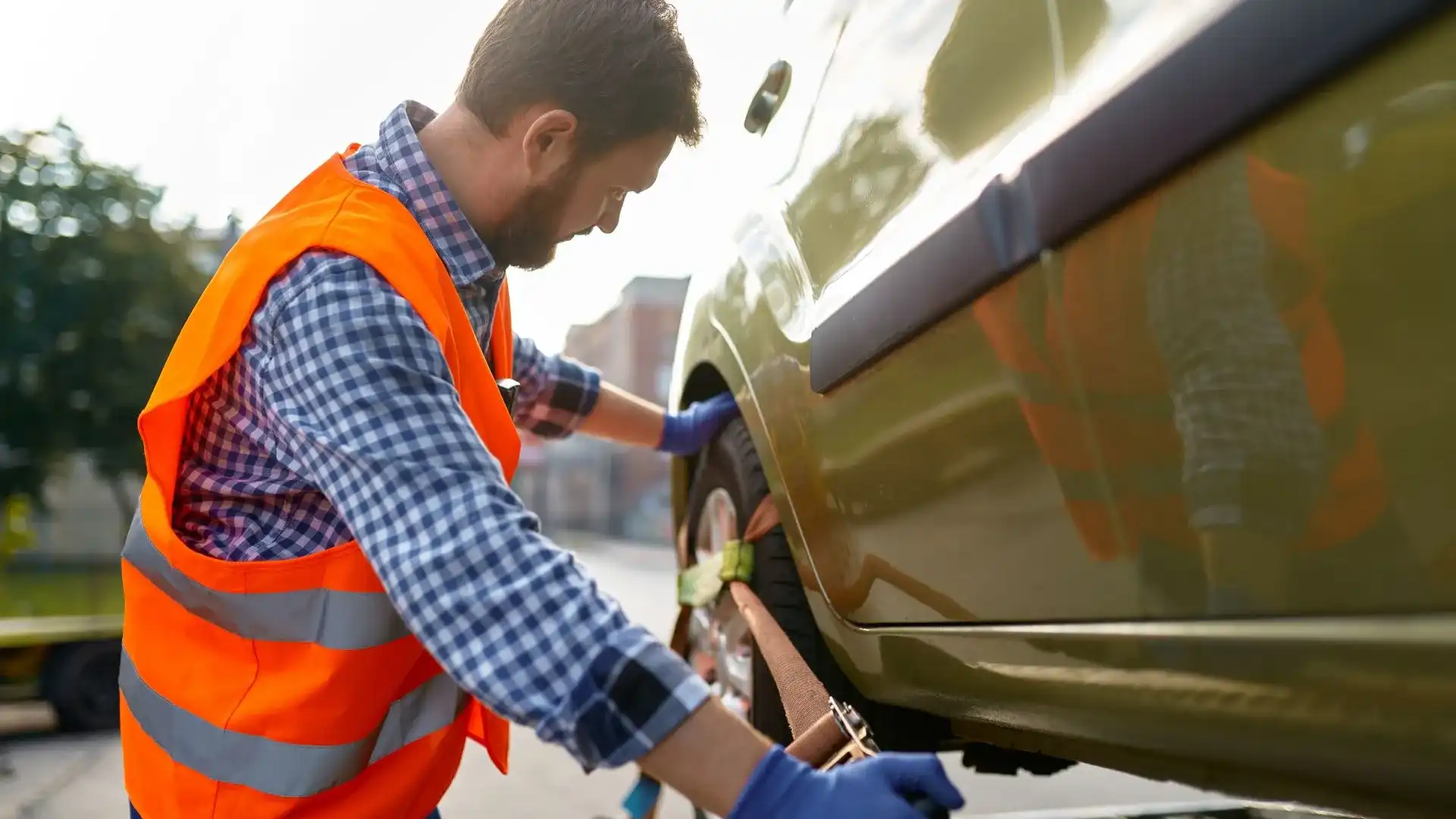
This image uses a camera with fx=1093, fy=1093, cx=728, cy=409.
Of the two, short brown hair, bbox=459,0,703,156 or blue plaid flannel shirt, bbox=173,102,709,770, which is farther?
short brown hair, bbox=459,0,703,156

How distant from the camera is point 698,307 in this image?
2260 millimetres

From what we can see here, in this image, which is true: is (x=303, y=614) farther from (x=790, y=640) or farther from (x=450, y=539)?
→ (x=790, y=640)

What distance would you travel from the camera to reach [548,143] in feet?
4.81

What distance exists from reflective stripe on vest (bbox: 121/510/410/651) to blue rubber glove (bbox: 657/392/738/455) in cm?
107

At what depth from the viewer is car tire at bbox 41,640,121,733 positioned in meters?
5.85

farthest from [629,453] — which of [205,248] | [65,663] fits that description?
[65,663]

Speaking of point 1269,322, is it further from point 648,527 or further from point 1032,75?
point 648,527

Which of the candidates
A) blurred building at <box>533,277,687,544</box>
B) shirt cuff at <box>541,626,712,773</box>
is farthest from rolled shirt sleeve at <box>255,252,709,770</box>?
blurred building at <box>533,277,687,544</box>

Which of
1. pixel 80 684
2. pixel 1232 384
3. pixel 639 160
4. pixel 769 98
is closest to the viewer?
pixel 1232 384

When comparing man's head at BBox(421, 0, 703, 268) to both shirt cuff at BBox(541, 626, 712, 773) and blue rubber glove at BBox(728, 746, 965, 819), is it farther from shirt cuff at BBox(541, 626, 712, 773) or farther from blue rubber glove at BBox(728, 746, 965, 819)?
blue rubber glove at BBox(728, 746, 965, 819)

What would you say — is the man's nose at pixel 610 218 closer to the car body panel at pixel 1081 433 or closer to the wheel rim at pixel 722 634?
the car body panel at pixel 1081 433

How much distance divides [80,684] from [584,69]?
5.84 meters

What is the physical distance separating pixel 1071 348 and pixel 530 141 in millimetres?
772

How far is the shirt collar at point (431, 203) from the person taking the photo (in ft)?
4.76
